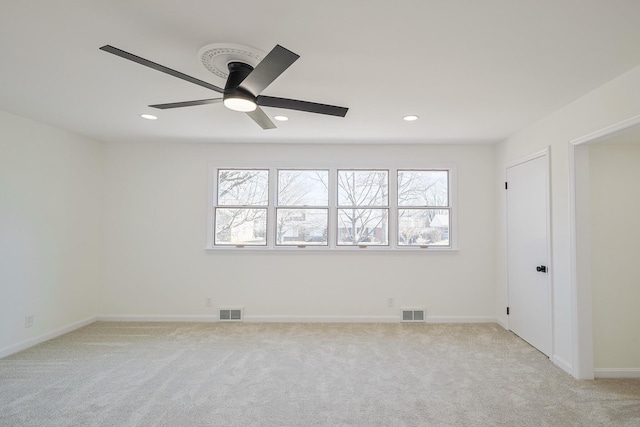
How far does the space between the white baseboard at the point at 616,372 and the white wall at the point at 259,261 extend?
1.48 metres

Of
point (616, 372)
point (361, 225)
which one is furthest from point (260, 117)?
point (616, 372)

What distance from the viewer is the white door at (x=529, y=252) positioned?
10.4 ft

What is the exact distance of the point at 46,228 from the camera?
3.54 meters

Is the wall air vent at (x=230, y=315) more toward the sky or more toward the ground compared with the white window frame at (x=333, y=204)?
more toward the ground

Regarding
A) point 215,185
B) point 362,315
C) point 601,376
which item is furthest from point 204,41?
point 601,376

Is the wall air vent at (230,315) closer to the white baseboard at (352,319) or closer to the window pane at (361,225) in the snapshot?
the white baseboard at (352,319)

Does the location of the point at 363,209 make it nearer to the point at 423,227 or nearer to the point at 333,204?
the point at 333,204

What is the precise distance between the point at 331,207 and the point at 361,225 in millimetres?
517

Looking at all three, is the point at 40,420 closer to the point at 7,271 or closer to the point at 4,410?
the point at 4,410

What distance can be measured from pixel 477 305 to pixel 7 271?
5.66 meters

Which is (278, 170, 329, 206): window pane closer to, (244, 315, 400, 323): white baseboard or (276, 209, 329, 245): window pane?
(276, 209, 329, 245): window pane

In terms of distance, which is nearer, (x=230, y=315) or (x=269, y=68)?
(x=269, y=68)

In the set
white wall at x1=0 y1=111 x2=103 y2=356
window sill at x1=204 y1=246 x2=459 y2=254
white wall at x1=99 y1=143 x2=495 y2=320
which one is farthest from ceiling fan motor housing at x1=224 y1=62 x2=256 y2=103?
white wall at x1=0 y1=111 x2=103 y2=356

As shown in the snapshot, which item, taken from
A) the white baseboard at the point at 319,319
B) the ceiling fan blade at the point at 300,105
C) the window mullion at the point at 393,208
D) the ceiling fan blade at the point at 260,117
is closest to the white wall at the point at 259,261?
the white baseboard at the point at 319,319
